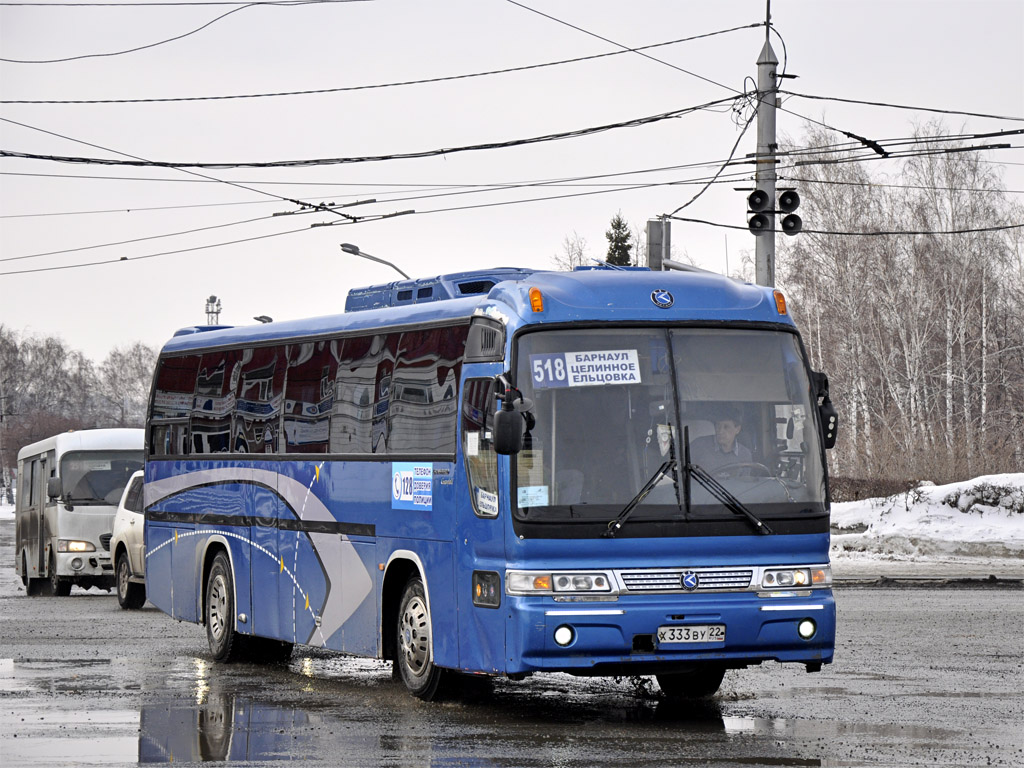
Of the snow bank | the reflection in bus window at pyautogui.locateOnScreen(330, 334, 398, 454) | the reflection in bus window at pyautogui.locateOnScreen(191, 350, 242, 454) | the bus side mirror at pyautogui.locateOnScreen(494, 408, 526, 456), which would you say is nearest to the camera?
the bus side mirror at pyautogui.locateOnScreen(494, 408, 526, 456)

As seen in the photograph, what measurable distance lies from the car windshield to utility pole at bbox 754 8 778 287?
425 inches

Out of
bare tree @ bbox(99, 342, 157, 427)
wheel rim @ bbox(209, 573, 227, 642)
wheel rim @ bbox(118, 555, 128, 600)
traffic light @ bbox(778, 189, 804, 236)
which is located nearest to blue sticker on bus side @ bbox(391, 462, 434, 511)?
wheel rim @ bbox(209, 573, 227, 642)

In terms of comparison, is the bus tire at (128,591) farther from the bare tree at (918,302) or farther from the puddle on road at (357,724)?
the bare tree at (918,302)

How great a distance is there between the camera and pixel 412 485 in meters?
12.2

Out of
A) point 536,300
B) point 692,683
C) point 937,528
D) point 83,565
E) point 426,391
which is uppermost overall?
point 536,300

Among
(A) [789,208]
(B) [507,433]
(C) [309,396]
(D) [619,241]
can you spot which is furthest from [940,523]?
(D) [619,241]

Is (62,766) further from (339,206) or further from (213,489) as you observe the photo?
(339,206)

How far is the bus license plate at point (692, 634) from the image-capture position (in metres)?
10.7

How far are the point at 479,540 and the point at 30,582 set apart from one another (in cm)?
1941

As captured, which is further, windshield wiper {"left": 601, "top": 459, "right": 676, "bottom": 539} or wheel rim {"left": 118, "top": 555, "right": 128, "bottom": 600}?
wheel rim {"left": 118, "top": 555, "right": 128, "bottom": 600}

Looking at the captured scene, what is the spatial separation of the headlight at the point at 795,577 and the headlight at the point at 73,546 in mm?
17940

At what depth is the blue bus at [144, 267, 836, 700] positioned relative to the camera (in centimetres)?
1070

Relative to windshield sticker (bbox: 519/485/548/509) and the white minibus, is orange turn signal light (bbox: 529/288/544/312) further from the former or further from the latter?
the white minibus

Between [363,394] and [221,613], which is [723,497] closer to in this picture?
[363,394]
